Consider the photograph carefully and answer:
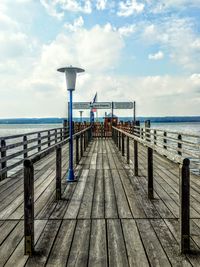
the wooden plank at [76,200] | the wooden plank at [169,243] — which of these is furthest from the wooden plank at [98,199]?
the wooden plank at [169,243]

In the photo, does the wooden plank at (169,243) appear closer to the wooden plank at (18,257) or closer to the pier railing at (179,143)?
the pier railing at (179,143)

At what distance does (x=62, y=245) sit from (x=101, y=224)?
0.78 metres

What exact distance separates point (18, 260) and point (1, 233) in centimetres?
81

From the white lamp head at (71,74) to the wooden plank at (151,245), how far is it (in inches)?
154

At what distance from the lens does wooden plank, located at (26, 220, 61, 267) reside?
9.48 ft

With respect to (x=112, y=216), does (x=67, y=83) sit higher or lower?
higher

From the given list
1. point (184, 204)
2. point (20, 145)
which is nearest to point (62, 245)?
point (184, 204)

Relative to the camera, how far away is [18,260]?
9.62 feet

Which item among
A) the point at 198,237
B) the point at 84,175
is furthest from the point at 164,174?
the point at 198,237

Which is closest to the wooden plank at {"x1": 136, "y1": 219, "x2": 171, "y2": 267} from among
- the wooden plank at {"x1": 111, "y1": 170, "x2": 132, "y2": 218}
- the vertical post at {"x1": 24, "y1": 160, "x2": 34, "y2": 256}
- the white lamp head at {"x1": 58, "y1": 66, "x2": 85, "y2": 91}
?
the wooden plank at {"x1": 111, "y1": 170, "x2": 132, "y2": 218}

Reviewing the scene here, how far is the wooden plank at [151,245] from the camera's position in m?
2.87

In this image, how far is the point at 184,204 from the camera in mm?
3037

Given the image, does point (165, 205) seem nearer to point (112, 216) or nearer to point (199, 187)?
point (112, 216)

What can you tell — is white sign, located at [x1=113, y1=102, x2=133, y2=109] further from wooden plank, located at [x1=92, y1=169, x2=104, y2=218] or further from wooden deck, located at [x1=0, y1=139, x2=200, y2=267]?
wooden deck, located at [x1=0, y1=139, x2=200, y2=267]
